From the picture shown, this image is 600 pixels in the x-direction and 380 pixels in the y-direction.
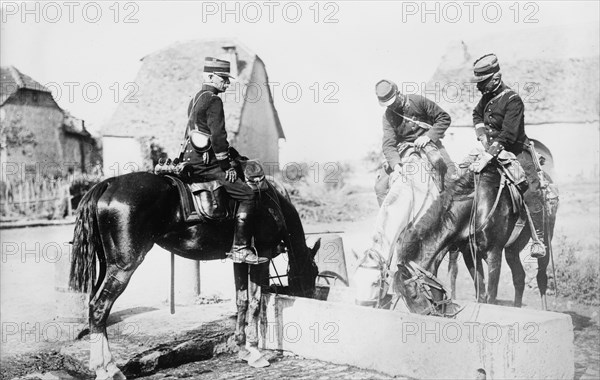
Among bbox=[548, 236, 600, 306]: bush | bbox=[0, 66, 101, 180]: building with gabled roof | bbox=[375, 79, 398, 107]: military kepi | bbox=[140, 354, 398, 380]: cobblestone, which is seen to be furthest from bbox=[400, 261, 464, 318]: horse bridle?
bbox=[0, 66, 101, 180]: building with gabled roof

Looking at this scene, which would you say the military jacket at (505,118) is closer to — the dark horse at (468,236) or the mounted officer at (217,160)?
the dark horse at (468,236)

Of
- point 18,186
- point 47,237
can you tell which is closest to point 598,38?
point 47,237

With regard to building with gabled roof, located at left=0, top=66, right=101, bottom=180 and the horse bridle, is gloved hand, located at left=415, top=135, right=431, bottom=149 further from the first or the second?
building with gabled roof, located at left=0, top=66, right=101, bottom=180

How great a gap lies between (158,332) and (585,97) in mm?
8236

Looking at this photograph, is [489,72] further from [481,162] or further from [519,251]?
[519,251]

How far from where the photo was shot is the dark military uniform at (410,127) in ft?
23.3

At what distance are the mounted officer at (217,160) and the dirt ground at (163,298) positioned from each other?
1.09 meters

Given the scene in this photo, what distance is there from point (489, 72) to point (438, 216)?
1.60m

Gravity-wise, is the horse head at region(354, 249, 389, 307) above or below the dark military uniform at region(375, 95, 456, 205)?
below

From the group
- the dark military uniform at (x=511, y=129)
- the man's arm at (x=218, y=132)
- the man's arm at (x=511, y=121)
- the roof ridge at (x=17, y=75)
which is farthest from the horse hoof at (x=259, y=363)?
the roof ridge at (x=17, y=75)

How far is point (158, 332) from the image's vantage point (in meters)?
5.86

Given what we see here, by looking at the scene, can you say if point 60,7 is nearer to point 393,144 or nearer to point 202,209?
point 202,209

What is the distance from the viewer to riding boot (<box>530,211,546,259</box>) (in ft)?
21.8

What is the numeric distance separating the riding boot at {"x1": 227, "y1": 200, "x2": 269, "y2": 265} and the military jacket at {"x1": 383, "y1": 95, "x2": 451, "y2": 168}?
206cm
